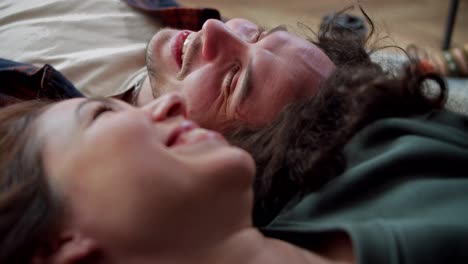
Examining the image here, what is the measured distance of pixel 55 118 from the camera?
605 mm

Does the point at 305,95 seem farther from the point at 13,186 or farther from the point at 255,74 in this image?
the point at 13,186

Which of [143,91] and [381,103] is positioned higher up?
[381,103]

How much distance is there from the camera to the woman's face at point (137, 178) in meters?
0.53

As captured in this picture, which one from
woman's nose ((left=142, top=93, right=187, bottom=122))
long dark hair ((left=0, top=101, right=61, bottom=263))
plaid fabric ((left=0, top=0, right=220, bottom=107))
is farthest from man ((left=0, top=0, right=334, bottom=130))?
long dark hair ((left=0, top=101, right=61, bottom=263))

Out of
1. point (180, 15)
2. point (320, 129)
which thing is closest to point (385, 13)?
point (180, 15)

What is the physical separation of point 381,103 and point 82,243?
0.53m

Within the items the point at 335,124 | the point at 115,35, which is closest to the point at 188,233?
the point at 335,124

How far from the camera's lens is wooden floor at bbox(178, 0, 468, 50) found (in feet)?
7.07

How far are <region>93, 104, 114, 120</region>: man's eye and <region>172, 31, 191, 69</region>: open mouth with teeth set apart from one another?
0.41 metres

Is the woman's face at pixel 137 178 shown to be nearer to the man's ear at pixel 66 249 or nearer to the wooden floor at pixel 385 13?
the man's ear at pixel 66 249

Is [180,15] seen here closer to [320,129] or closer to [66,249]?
[320,129]

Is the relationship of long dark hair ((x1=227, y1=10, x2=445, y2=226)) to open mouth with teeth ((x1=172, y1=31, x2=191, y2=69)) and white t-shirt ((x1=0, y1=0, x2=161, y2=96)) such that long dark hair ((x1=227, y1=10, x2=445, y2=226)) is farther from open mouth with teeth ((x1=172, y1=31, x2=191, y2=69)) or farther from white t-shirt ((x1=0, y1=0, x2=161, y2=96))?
white t-shirt ((x1=0, y1=0, x2=161, y2=96))

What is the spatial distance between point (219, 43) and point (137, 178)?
48cm

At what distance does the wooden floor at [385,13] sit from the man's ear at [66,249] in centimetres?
178
